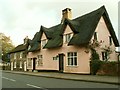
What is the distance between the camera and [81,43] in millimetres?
31109

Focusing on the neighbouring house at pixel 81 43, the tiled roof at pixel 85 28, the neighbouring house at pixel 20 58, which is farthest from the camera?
the neighbouring house at pixel 20 58

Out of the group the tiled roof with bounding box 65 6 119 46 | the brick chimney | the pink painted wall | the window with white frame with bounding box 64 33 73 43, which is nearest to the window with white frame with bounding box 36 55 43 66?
the pink painted wall

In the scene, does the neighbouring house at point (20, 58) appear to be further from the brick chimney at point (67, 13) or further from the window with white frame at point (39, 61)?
the brick chimney at point (67, 13)

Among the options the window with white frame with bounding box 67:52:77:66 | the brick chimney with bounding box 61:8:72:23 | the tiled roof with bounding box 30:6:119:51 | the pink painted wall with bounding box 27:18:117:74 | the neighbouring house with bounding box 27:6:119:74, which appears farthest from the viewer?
the brick chimney with bounding box 61:8:72:23

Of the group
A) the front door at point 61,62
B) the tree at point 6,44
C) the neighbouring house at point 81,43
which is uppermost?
the tree at point 6,44

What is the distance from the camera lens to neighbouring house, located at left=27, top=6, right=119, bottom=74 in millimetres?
31578

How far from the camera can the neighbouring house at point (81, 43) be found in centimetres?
3158

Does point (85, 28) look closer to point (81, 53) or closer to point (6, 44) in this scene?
point (81, 53)

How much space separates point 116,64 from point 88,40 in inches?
203

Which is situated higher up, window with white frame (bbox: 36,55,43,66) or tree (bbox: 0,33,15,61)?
tree (bbox: 0,33,15,61)

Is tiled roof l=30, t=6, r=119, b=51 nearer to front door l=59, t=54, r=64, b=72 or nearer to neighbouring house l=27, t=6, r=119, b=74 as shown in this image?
neighbouring house l=27, t=6, r=119, b=74

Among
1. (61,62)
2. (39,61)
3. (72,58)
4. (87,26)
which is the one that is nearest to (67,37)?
Answer: (72,58)

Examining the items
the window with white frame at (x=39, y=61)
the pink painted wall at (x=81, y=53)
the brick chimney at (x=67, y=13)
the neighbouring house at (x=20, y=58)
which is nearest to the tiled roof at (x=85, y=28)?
the pink painted wall at (x=81, y=53)

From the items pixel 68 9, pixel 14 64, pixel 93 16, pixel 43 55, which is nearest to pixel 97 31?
pixel 93 16
